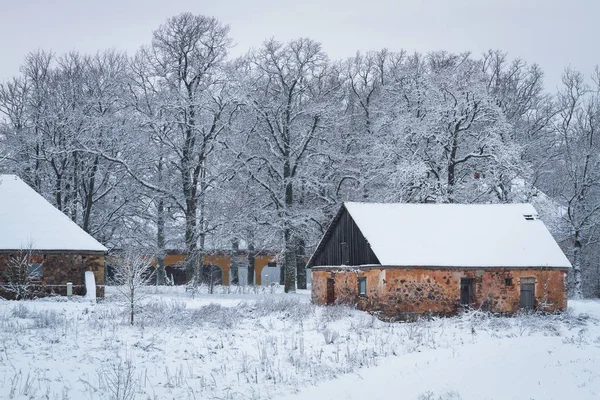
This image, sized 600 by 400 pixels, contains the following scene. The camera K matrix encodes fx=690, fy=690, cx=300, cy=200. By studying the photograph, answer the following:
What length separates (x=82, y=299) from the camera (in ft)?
91.7

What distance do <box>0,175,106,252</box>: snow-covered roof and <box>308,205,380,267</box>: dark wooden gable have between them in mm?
9594

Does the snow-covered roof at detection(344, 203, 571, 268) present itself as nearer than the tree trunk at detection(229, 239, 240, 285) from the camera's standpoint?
Yes

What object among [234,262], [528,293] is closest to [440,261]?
[528,293]

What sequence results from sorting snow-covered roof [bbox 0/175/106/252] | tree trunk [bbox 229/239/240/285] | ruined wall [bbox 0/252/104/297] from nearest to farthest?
ruined wall [bbox 0/252/104/297] < snow-covered roof [bbox 0/175/106/252] < tree trunk [bbox 229/239/240/285]

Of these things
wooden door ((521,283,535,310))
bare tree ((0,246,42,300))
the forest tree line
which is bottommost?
wooden door ((521,283,535,310))

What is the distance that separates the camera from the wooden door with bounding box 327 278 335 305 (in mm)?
29766

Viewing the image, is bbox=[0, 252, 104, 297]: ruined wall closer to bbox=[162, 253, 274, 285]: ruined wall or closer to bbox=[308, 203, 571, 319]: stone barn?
bbox=[308, 203, 571, 319]: stone barn

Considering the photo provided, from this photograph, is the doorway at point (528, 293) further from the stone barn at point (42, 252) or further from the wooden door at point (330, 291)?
the stone barn at point (42, 252)

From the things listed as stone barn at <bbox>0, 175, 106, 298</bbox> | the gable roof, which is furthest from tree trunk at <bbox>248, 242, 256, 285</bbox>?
stone barn at <bbox>0, 175, 106, 298</bbox>

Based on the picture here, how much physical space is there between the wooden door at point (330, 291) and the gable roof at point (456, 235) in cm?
172

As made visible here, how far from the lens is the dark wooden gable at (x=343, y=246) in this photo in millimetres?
27203

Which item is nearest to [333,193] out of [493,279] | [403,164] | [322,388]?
[403,164]

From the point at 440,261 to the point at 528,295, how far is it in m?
4.07

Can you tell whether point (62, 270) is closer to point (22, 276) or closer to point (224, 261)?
point (22, 276)
